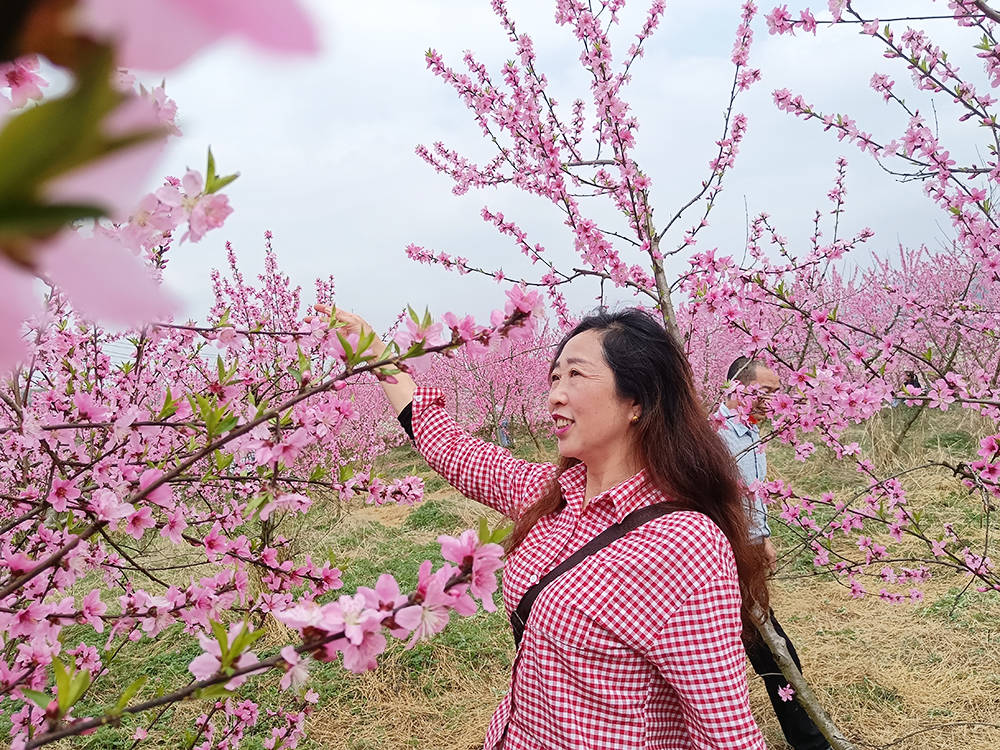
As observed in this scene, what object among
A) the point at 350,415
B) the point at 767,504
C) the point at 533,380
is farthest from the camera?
the point at 533,380

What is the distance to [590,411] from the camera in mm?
1931

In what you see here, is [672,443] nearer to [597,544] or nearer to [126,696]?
[597,544]

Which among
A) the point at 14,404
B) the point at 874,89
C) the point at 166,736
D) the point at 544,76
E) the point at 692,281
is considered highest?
the point at 544,76

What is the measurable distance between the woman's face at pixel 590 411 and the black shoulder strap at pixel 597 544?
231mm

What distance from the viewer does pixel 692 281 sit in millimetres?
3080

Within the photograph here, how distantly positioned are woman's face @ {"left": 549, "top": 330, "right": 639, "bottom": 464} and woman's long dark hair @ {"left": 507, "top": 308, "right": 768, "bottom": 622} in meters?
0.03

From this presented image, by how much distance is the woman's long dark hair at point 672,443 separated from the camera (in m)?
1.92

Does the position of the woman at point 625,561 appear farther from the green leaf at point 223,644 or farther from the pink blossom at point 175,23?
the pink blossom at point 175,23

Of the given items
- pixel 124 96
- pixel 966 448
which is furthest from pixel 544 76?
pixel 966 448

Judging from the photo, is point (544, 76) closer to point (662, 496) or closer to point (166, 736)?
point (662, 496)

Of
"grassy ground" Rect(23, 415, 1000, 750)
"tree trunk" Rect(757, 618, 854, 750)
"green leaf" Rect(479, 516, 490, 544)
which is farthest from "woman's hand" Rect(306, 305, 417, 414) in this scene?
"grassy ground" Rect(23, 415, 1000, 750)

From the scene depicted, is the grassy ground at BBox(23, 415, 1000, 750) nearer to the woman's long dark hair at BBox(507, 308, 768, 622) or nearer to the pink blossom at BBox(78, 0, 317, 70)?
the woman's long dark hair at BBox(507, 308, 768, 622)

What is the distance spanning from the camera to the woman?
1.56 metres

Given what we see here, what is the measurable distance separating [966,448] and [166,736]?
9.06 meters
